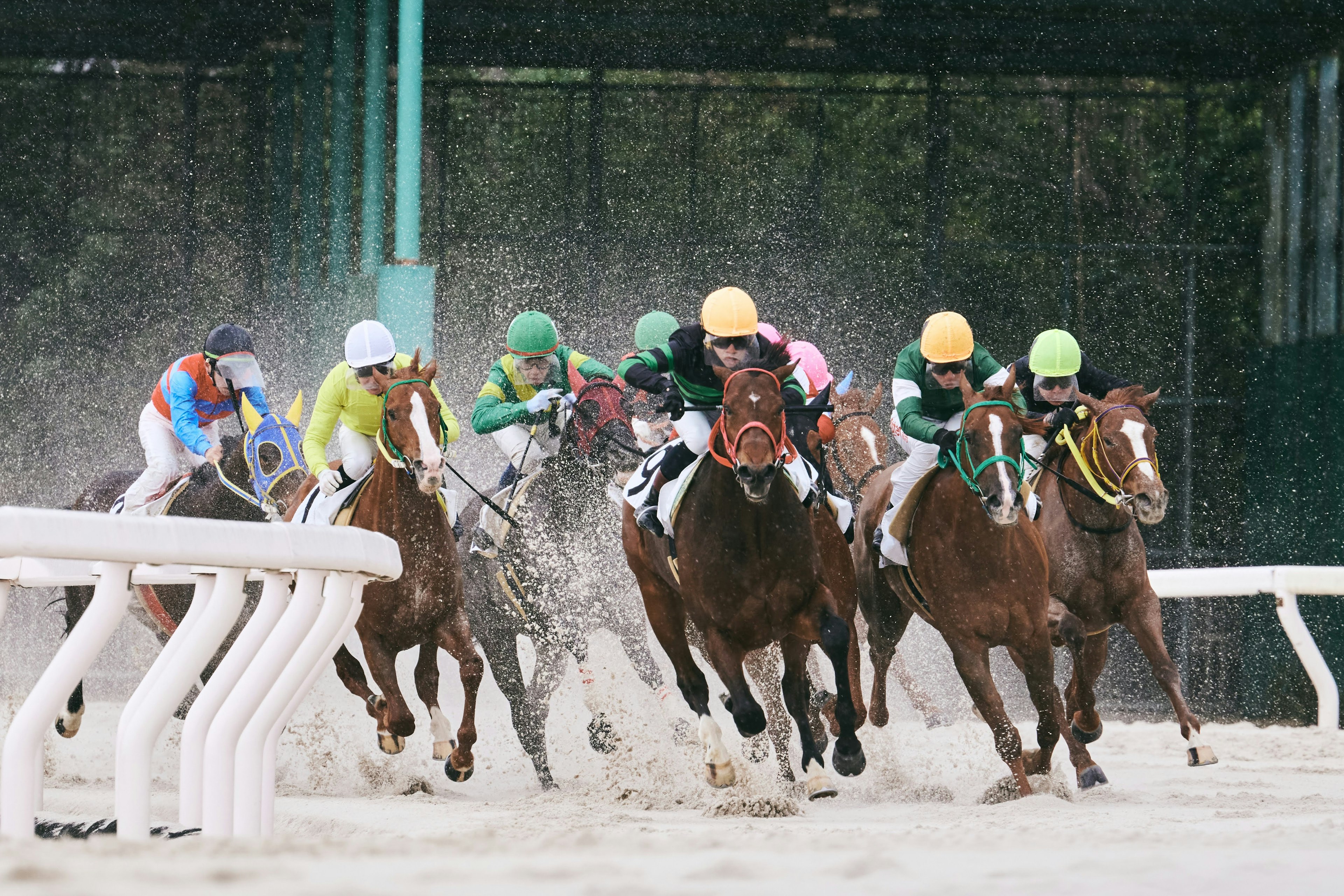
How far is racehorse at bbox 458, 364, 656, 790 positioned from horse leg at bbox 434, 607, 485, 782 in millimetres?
639

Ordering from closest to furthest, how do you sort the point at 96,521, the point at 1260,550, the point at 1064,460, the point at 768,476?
the point at 96,521
the point at 768,476
the point at 1064,460
the point at 1260,550

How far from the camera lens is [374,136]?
41.5 ft

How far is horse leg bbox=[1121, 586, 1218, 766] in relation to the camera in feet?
25.6

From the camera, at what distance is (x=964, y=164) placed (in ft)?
46.6

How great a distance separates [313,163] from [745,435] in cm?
836

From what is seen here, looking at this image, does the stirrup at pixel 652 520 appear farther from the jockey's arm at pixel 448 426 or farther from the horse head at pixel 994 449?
the horse head at pixel 994 449

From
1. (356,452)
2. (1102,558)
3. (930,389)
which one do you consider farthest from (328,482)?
(1102,558)

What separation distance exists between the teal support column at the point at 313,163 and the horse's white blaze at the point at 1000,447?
7736 millimetres

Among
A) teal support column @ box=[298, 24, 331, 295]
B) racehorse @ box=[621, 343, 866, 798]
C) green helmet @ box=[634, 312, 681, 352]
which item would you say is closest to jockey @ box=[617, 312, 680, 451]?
green helmet @ box=[634, 312, 681, 352]

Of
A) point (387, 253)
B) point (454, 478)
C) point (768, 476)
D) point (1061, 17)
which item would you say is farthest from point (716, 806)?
point (1061, 17)

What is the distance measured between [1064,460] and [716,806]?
8.54 ft

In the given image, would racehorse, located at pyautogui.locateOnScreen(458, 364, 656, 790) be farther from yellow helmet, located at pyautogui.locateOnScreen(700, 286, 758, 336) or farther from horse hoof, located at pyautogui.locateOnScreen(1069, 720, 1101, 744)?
horse hoof, located at pyautogui.locateOnScreen(1069, 720, 1101, 744)

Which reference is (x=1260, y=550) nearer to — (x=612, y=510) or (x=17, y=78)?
(x=612, y=510)

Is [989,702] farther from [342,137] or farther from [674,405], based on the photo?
[342,137]
